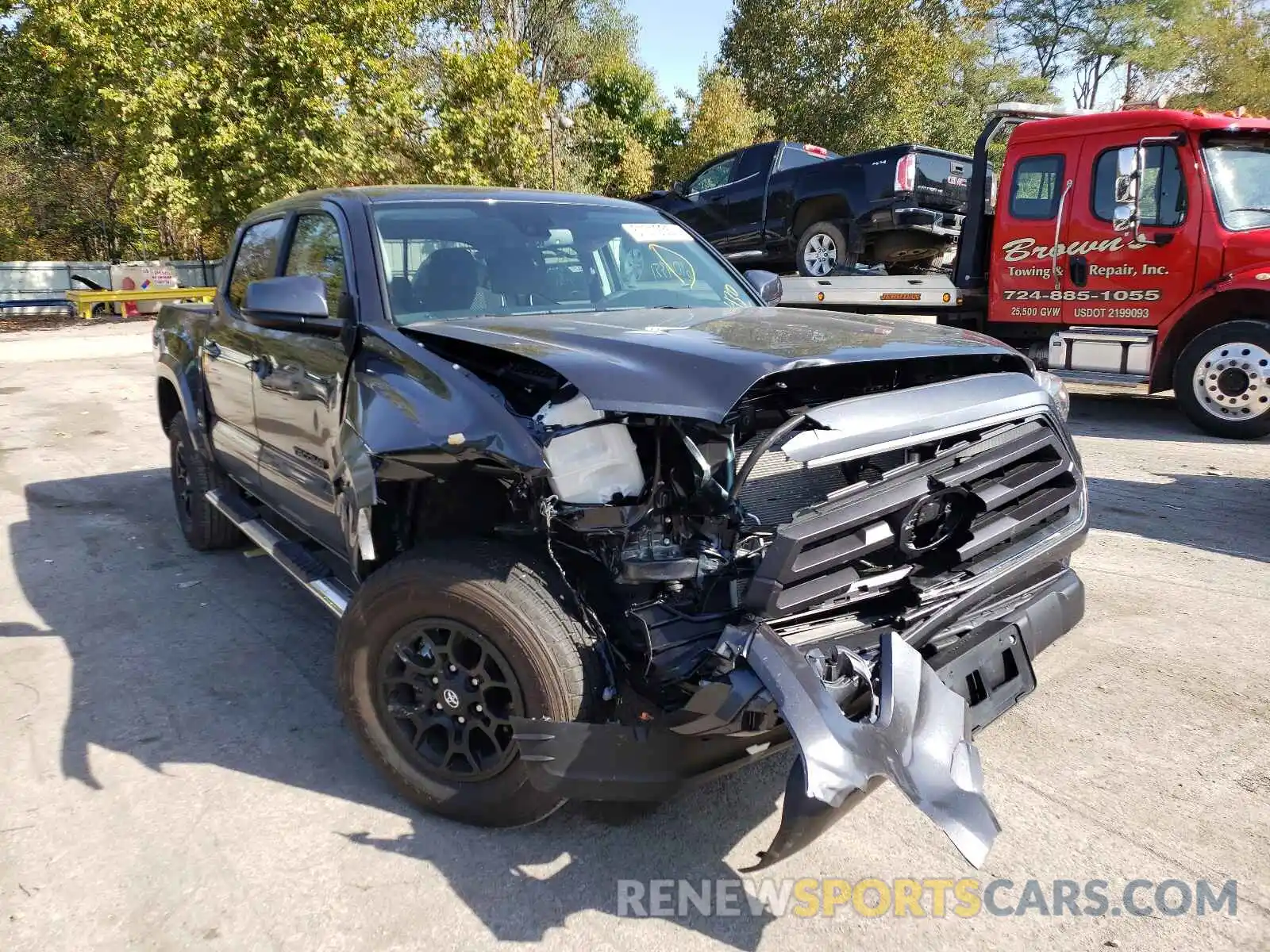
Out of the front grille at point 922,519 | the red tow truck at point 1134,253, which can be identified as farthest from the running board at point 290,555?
the red tow truck at point 1134,253

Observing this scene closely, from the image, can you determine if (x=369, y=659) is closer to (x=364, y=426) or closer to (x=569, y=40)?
(x=364, y=426)

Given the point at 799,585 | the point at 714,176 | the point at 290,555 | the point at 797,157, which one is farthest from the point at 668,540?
the point at 714,176

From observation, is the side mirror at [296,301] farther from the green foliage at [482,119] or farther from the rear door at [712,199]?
the green foliage at [482,119]

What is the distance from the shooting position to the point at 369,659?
276cm

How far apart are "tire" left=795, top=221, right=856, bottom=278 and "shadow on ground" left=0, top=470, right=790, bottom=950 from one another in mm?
7943

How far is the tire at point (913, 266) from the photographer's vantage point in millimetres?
11109

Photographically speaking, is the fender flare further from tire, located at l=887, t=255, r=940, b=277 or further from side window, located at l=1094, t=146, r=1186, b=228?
tire, located at l=887, t=255, r=940, b=277

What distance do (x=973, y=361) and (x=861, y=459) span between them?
72cm

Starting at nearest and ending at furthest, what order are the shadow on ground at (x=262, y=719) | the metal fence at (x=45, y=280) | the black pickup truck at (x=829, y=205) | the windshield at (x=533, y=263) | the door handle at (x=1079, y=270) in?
the shadow on ground at (x=262, y=719) → the windshield at (x=533, y=263) → the door handle at (x=1079, y=270) → the black pickup truck at (x=829, y=205) → the metal fence at (x=45, y=280)

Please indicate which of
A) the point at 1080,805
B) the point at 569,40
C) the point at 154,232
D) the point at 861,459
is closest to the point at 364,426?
the point at 861,459

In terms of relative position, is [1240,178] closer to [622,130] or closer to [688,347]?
[688,347]

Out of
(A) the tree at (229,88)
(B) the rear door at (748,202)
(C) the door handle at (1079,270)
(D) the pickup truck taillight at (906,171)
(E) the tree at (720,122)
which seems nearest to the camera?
(C) the door handle at (1079,270)

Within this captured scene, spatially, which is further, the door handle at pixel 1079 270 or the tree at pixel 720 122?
the tree at pixel 720 122

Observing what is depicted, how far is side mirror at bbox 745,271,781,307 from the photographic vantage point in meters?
4.33
